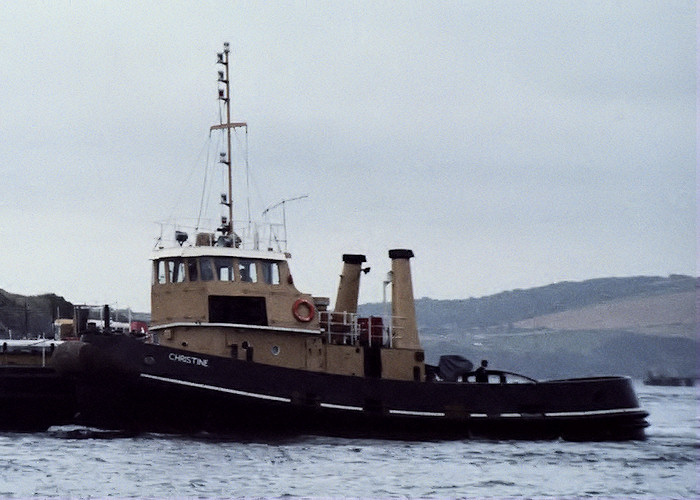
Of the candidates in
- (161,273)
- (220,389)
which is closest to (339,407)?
(220,389)

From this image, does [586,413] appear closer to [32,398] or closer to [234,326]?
[234,326]

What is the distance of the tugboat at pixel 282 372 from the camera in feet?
109

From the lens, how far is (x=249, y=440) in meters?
33.2

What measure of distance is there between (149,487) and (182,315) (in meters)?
8.89

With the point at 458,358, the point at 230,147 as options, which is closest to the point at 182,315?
the point at 230,147

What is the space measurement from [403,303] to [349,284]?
1563 mm

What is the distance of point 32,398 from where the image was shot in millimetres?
36156

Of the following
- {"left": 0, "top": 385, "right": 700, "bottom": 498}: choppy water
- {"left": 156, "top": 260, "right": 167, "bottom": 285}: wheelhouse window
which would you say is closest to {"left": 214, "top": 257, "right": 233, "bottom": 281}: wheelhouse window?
{"left": 156, "top": 260, "right": 167, "bottom": 285}: wheelhouse window

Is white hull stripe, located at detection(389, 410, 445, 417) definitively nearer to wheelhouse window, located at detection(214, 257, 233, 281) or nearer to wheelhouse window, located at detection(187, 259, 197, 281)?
Result: wheelhouse window, located at detection(214, 257, 233, 281)

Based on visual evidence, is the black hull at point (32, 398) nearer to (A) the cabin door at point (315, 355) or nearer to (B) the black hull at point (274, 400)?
(B) the black hull at point (274, 400)

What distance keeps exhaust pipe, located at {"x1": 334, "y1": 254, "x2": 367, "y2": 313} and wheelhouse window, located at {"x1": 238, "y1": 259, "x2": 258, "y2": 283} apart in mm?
3716

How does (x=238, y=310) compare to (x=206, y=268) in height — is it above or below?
below

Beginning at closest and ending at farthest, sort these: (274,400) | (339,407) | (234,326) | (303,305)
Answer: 1. (274,400)
2. (234,326)
3. (339,407)
4. (303,305)

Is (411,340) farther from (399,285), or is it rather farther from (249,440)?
(249,440)
